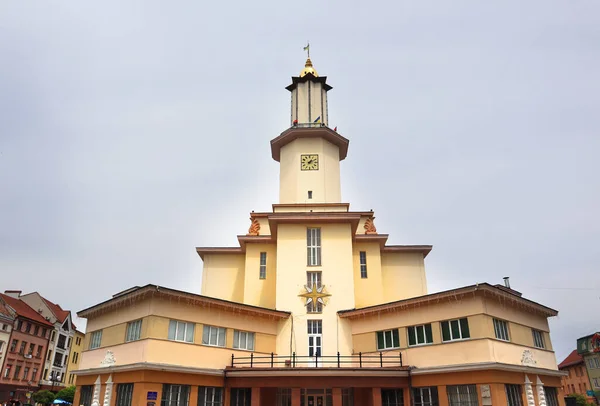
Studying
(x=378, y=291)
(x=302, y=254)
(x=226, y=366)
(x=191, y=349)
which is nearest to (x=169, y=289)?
(x=191, y=349)

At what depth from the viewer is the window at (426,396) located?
25.5 m

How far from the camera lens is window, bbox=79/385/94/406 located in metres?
28.4

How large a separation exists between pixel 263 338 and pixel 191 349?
567 cm

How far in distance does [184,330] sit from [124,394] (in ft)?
15.2

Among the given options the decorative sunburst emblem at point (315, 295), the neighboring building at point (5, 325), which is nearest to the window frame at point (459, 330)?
the decorative sunburst emblem at point (315, 295)

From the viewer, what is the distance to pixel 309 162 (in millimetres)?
40406

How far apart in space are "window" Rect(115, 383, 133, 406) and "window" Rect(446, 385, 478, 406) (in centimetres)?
1750

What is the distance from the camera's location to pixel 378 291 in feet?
118

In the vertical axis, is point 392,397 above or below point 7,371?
below

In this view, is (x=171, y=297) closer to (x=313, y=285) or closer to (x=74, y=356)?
(x=313, y=285)

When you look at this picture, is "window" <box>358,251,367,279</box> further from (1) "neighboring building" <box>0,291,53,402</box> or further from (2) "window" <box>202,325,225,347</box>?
(1) "neighboring building" <box>0,291,53,402</box>

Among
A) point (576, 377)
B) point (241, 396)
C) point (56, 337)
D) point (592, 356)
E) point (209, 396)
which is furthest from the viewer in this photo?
point (576, 377)

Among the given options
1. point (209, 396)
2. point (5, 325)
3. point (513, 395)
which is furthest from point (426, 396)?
point (5, 325)

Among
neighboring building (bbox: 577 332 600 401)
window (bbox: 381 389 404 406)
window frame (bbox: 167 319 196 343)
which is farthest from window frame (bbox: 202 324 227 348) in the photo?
neighboring building (bbox: 577 332 600 401)
